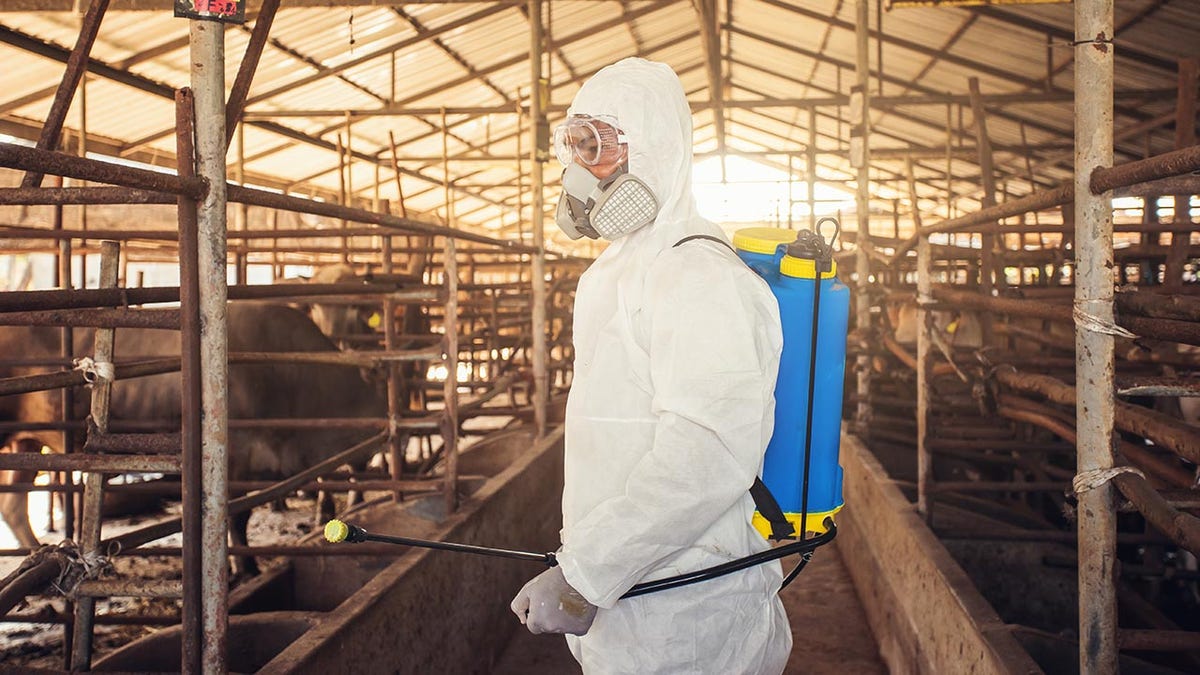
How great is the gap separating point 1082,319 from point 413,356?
9.44 ft

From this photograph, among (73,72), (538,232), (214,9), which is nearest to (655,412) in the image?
(214,9)

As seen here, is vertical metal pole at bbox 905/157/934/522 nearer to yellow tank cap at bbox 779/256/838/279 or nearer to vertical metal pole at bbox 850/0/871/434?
yellow tank cap at bbox 779/256/838/279

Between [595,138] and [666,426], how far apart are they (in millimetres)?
660

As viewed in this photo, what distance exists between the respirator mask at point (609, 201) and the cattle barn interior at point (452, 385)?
32.1 inches

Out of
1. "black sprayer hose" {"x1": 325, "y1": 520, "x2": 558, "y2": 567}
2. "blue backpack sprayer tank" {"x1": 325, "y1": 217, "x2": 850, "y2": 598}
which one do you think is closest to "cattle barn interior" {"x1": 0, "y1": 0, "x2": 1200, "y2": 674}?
"black sprayer hose" {"x1": 325, "y1": 520, "x2": 558, "y2": 567}

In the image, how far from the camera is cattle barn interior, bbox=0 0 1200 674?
2.03m

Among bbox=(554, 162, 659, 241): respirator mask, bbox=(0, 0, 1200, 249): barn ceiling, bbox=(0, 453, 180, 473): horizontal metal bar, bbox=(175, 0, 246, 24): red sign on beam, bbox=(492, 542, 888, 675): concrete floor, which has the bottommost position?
bbox=(492, 542, 888, 675): concrete floor

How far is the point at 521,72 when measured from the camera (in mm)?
14773

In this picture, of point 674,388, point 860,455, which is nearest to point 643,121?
point 674,388

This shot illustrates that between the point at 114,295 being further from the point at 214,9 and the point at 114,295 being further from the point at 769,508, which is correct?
the point at 769,508

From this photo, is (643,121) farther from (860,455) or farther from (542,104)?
(542,104)

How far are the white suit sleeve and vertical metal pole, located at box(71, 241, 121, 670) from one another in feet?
4.40

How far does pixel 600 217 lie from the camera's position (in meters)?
1.84

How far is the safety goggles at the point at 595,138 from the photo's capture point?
6.08ft
